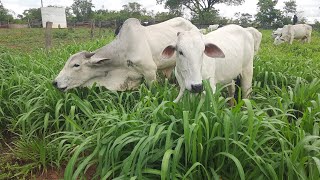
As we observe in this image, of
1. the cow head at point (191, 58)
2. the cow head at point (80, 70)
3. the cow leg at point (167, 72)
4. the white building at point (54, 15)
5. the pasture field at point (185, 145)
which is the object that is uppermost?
the white building at point (54, 15)

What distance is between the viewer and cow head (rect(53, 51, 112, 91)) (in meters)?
3.90

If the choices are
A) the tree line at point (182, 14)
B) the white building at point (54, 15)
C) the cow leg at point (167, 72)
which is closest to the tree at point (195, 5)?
the tree line at point (182, 14)

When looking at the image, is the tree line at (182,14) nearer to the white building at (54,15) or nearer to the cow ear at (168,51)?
the white building at (54,15)

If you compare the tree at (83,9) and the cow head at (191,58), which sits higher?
the tree at (83,9)

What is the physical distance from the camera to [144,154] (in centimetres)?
216

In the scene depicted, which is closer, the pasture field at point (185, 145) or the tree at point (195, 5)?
the pasture field at point (185, 145)

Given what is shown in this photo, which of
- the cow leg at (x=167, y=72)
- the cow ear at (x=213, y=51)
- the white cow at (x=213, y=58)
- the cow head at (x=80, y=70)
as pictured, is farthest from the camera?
the cow leg at (x=167, y=72)

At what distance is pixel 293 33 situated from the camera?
15.6m

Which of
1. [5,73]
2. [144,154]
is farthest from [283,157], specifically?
[5,73]

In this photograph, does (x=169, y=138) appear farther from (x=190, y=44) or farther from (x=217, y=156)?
(x=190, y=44)

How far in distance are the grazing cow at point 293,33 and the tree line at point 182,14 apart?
14886 millimetres

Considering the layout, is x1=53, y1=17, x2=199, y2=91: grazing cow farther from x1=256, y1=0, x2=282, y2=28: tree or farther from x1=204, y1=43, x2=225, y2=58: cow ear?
x1=256, y1=0, x2=282, y2=28: tree

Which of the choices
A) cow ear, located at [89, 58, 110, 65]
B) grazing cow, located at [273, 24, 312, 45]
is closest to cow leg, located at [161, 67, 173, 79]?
cow ear, located at [89, 58, 110, 65]

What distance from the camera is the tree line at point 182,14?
37869 millimetres
